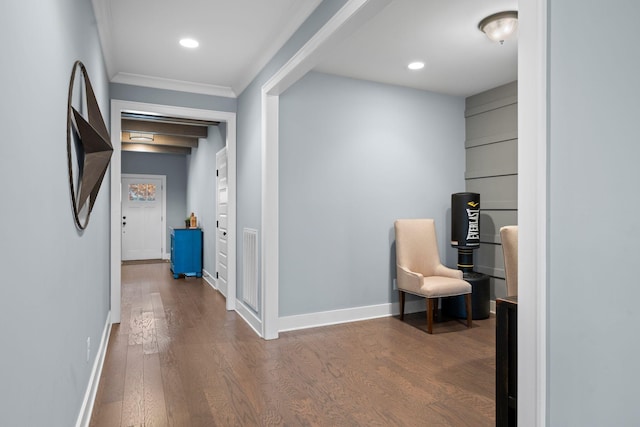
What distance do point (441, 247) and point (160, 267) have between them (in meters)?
5.80

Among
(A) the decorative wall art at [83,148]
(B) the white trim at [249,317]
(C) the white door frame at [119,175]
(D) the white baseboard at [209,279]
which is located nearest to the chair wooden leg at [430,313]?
(B) the white trim at [249,317]

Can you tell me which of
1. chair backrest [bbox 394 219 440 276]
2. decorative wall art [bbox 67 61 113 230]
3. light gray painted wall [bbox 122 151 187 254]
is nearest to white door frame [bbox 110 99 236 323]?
decorative wall art [bbox 67 61 113 230]

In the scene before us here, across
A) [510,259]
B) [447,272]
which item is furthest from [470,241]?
[510,259]

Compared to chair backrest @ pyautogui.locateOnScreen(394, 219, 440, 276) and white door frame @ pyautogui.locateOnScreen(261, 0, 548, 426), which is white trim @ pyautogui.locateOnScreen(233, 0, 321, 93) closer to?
white door frame @ pyautogui.locateOnScreen(261, 0, 548, 426)

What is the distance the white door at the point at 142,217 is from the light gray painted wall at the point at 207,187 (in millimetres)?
1557

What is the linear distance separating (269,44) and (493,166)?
2.81 meters

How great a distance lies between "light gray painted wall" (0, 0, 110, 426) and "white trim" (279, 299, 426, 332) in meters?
2.06

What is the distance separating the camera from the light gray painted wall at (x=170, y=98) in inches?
163

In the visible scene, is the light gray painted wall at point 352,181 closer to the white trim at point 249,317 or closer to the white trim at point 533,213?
the white trim at point 249,317

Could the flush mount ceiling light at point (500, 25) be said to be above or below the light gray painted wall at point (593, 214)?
above

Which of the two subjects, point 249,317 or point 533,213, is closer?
point 533,213

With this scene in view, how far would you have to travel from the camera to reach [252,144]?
4.02m

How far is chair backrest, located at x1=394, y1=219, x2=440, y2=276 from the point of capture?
13.7ft

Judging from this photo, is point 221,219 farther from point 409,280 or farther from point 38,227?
point 38,227
